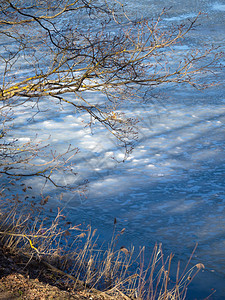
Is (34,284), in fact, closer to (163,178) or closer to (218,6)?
(163,178)

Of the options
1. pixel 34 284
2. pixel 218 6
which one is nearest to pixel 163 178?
pixel 34 284

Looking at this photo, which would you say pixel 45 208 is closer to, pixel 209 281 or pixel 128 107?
pixel 209 281

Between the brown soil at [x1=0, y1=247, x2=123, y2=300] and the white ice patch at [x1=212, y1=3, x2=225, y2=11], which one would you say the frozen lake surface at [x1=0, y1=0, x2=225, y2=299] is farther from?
the white ice patch at [x1=212, y1=3, x2=225, y2=11]

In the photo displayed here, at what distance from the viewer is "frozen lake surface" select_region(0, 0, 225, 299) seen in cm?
437

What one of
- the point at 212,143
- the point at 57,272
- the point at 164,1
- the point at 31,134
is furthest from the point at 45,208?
the point at 164,1

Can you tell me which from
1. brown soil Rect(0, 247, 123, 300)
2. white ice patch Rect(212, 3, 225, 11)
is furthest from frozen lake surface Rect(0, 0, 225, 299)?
white ice patch Rect(212, 3, 225, 11)

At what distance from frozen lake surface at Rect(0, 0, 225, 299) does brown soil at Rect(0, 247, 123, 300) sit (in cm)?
113

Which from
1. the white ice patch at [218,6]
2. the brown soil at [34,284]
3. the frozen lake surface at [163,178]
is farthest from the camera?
the white ice patch at [218,6]

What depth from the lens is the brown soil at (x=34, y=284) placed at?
9.20ft

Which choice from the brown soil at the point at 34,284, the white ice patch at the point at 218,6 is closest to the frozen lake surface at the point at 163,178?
the brown soil at the point at 34,284

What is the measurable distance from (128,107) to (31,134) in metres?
2.81

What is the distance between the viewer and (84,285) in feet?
10.4

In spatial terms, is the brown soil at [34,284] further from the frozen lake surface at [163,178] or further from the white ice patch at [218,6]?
the white ice patch at [218,6]

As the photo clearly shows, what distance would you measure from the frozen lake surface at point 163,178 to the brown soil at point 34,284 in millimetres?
1133
